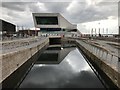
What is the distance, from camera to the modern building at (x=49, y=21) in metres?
132

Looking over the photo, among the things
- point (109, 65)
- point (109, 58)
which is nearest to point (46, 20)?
point (109, 58)

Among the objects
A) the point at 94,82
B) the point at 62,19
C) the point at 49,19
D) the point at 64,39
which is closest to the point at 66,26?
the point at 62,19

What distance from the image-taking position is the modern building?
435 ft

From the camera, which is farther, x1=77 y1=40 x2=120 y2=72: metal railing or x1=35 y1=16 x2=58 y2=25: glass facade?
x1=35 y1=16 x2=58 y2=25: glass facade

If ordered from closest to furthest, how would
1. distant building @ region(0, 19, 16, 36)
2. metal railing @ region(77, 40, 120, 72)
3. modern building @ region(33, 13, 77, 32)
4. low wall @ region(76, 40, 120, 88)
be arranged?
low wall @ region(76, 40, 120, 88) < metal railing @ region(77, 40, 120, 72) < distant building @ region(0, 19, 16, 36) < modern building @ region(33, 13, 77, 32)

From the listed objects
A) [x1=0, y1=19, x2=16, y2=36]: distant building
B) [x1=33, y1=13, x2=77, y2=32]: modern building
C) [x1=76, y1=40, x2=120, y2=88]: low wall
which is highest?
[x1=33, y1=13, x2=77, y2=32]: modern building

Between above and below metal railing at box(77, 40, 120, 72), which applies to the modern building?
above

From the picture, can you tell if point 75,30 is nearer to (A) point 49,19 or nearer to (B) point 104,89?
(A) point 49,19

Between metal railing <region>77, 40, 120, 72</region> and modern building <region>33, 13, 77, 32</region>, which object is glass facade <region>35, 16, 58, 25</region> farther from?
metal railing <region>77, 40, 120, 72</region>

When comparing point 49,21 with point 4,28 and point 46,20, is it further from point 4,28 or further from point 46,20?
point 4,28

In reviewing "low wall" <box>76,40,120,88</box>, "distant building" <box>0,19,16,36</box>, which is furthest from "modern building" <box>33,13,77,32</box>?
"low wall" <box>76,40,120,88</box>

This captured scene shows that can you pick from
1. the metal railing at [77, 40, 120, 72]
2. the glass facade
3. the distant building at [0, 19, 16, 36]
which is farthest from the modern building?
the metal railing at [77, 40, 120, 72]

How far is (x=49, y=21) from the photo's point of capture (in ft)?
450

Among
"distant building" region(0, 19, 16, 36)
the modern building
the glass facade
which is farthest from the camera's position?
the glass facade
